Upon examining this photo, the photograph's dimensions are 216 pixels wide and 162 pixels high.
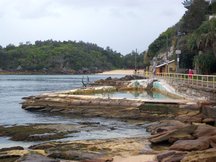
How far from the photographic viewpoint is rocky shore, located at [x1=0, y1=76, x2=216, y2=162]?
17.8 m

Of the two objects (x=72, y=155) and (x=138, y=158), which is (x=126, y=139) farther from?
(x=138, y=158)

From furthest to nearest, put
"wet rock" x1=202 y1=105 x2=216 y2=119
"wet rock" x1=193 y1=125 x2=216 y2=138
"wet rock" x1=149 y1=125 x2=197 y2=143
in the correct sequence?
"wet rock" x1=202 y1=105 x2=216 y2=119 < "wet rock" x1=149 y1=125 x2=197 y2=143 < "wet rock" x1=193 y1=125 x2=216 y2=138

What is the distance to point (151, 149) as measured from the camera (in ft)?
66.5

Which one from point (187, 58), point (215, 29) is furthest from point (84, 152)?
point (187, 58)

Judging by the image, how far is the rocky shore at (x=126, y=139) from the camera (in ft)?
58.4

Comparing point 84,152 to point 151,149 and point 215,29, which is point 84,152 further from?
point 215,29

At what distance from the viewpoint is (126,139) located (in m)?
23.3

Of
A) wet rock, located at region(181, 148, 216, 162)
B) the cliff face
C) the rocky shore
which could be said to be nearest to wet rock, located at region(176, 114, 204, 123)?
the rocky shore

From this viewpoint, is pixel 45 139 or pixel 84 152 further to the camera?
pixel 45 139

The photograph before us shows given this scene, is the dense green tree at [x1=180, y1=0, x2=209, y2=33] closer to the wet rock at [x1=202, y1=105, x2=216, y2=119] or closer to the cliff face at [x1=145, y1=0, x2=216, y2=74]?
the cliff face at [x1=145, y1=0, x2=216, y2=74]

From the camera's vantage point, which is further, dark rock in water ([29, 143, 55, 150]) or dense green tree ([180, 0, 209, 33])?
dense green tree ([180, 0, 209, 33])

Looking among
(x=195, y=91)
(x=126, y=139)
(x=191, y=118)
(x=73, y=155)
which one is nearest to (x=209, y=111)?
(x=191, y=118)

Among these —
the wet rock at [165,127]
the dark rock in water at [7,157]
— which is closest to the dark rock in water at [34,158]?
the dark rock in water at [7,157]

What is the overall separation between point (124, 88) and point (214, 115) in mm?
30739
